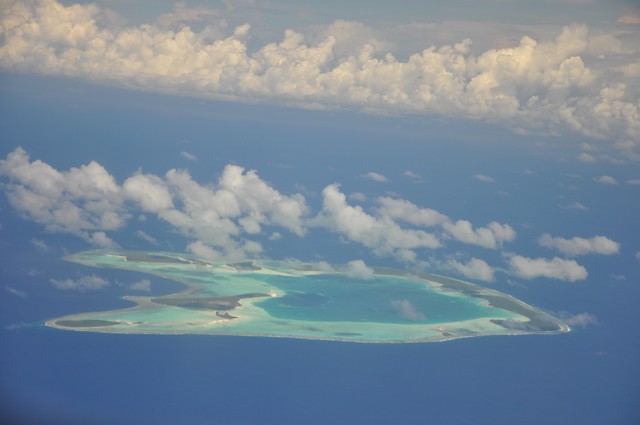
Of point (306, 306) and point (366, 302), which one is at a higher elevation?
point (366, 302)

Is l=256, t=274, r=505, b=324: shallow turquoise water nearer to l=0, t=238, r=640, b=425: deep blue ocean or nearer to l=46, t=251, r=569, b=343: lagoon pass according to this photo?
l=46, t=251, r=569, b=343: lagoon pass

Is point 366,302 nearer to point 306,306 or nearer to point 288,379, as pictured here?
point 306,306

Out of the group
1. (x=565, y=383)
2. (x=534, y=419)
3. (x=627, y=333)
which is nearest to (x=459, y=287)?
(x=627, y=333)

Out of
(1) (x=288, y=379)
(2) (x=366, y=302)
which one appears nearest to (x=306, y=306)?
(2) (x=366, y=302)

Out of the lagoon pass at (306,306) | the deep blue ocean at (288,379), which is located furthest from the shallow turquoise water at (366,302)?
the deep blue ocean at (288,379)

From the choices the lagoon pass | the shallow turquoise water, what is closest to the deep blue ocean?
the lagoon pass

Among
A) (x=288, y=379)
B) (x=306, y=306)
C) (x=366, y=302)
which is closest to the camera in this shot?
(x=288, y=379)

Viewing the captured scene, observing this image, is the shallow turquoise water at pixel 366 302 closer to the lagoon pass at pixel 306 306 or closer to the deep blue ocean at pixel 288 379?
the lagoon pass at pixel 306 306

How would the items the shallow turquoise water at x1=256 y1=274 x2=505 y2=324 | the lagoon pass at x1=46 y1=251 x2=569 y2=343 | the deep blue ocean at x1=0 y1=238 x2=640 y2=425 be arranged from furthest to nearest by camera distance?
1. the shallow turquoise water at x1=256 y1=274 x2=505 y2=324
2. the lagoon pass at x1=46 y1=251 x2=569 y2=343
3. the deep blue ocean at x1=0 y1=238 x2=640 y2=425
